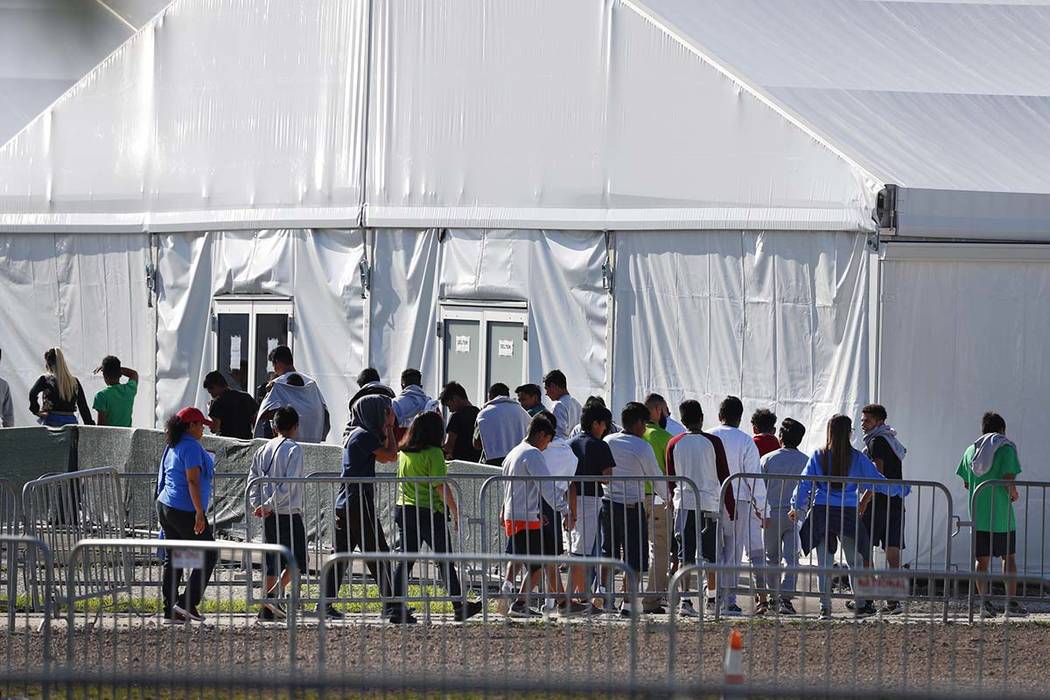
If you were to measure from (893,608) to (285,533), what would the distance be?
169 inches

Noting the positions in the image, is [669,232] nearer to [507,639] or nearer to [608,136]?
[608,136]

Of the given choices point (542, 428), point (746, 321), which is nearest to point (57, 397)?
point (746, 321)

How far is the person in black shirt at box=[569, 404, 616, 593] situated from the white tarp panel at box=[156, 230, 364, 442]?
6917mm

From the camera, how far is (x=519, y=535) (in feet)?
38.0

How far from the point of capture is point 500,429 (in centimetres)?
1412

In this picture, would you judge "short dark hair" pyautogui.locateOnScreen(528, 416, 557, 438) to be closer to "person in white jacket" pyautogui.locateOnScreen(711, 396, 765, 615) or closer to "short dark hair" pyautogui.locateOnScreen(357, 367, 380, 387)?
"person in white jacket" pyautogui.locateOnScreen(711, 396, 765, 615)

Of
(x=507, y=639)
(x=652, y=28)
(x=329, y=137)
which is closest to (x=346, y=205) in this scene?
(x=329, y=137)

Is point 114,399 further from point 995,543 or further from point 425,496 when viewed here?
point 995,543

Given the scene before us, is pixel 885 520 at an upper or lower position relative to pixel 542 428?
lower

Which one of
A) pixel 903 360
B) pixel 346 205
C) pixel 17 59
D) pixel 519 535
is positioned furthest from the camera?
pixel 17 59

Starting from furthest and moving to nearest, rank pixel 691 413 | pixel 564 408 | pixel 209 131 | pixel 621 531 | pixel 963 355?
pixel 209 131
pixel 564 408
pixel 963 355
pixel 691 413
pixel 621 531

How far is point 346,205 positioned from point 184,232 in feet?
8.98

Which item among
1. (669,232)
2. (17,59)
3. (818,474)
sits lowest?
(818,474)

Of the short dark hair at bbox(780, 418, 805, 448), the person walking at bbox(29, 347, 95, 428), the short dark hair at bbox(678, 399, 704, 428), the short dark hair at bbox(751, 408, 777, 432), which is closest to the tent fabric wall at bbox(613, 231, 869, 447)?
the short dark hair at bbox(751, 408, 777, 432)
